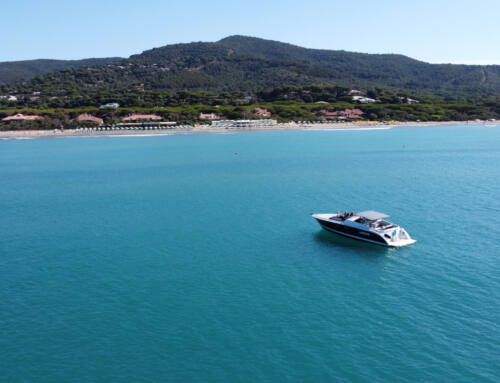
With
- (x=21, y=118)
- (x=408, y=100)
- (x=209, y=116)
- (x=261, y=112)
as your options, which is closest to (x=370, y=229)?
(x=209, y=116)

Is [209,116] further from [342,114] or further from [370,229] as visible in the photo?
[370,229]

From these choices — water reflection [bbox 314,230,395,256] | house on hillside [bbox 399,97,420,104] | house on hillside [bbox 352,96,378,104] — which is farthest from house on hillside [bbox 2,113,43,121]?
house on hillside [bbox 399,97,420,104]

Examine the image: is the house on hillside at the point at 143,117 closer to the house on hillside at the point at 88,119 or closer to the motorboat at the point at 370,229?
the house on hillside at the point at 88,119

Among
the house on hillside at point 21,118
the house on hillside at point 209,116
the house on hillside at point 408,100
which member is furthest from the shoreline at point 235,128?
the house on hillside at point 408,100

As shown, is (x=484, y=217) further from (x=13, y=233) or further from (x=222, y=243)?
(x=13, y=233)

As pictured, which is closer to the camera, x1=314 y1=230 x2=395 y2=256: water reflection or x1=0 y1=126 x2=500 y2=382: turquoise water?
x1=0 y1=126 x2=500 y2=382: turquoise water

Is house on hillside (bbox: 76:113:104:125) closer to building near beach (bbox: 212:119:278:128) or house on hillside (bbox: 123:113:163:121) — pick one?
house on hillside (bbox: 123:113:163:121)

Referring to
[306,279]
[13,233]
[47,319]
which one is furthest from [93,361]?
[13,233]
